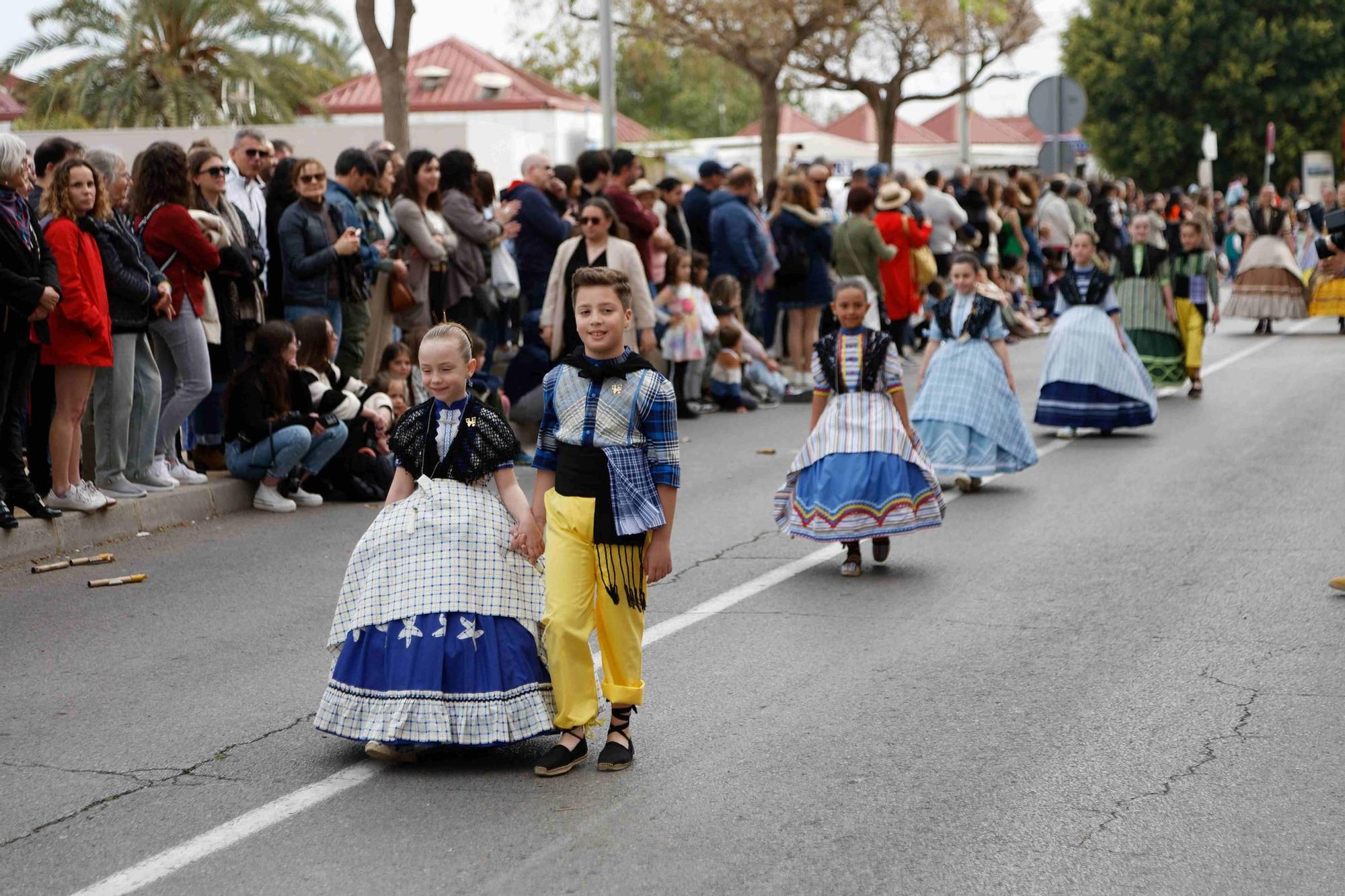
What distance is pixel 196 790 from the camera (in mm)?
5316

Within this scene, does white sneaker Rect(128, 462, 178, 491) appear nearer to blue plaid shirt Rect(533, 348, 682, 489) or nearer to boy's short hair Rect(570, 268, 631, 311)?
blue plaid shirt Rect(533, 348, 682, 489)

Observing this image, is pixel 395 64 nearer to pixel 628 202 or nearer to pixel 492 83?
pixel 628 202

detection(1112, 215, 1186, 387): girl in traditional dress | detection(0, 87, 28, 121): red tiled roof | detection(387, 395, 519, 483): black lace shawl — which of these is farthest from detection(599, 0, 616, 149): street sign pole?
detection(0, 87, 28, 121): red tiled roof

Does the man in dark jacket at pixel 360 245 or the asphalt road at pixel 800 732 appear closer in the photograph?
the asphalt road at pixel 800 732

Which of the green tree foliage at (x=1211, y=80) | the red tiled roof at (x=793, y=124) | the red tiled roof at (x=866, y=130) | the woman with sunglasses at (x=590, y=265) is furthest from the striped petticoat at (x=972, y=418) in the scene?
the green tree foliage at (x=1211, y=80)

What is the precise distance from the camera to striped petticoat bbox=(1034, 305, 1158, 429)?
44.3 ft

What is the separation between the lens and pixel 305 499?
Result: 11109mm

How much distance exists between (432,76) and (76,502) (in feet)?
147

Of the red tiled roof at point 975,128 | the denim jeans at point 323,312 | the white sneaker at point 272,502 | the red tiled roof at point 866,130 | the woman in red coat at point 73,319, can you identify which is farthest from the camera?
the red tiled roof at point 975,128

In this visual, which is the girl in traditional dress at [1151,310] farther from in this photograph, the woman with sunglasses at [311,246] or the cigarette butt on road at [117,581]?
the cigarette butt on road at [117,581]

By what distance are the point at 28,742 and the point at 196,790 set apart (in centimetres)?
95

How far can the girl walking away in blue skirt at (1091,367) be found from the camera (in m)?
13.5

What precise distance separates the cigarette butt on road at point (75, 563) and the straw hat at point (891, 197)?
1045cm

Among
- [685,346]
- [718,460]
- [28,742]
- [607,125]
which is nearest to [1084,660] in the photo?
[28,742]
